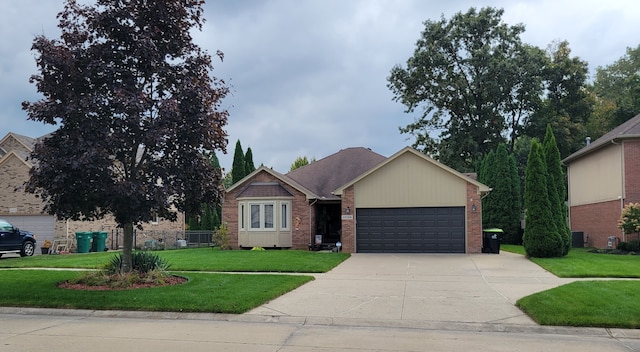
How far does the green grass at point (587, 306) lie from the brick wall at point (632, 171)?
13596 mm

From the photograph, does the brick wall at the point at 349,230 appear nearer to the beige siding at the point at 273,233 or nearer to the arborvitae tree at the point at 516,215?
the beige siding at the point at 273,233

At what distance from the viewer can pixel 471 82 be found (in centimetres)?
4391

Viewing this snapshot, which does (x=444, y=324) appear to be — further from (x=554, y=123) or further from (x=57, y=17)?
(x=554, y=123)

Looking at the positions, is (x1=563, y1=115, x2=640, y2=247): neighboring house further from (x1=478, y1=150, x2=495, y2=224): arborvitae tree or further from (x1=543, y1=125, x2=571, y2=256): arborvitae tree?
(x1=478, y1=150, x2=495, y2=224): arborvitae tree

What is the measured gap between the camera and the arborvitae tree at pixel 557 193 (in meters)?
20.3

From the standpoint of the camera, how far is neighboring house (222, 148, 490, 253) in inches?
909

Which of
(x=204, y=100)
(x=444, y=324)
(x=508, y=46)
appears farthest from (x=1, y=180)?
(x=508, y=46)

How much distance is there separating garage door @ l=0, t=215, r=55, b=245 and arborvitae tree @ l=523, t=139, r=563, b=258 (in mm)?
24313

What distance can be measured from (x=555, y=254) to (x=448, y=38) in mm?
27866

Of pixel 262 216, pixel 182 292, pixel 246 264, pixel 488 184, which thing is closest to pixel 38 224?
pixel 262 216

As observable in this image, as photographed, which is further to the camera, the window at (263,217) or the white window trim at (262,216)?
the window at (263,217)

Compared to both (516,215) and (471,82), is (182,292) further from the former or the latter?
(471,82)

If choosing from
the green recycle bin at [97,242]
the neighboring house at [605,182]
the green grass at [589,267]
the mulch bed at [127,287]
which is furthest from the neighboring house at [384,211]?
the mulch bed at [127,287]

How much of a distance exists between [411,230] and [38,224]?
2036 centimetres
